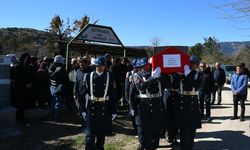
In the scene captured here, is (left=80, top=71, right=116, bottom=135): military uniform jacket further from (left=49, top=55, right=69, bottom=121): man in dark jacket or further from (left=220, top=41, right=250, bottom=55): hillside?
(left=220, top=41, right=250, bottom=55): hillside

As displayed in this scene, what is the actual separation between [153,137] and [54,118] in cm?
423

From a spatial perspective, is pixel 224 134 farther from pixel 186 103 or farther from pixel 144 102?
pixel 144 102

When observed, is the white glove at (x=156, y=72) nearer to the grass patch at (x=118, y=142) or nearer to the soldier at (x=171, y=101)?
the soldier at (x=171, y=101)

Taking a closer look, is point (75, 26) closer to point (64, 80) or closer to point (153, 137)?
point (64, 80)

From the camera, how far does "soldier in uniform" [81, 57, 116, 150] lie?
7230 millimetres

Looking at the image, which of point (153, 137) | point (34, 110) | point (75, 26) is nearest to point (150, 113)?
point (153, 137)

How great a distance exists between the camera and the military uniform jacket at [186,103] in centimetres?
768

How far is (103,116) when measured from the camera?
7270 mm

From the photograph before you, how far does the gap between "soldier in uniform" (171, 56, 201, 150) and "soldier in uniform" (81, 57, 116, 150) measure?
1372mm

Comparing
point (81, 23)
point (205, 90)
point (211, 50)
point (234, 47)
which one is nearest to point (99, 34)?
point (205, 90)

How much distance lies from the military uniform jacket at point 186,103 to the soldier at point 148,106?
0.36 meters

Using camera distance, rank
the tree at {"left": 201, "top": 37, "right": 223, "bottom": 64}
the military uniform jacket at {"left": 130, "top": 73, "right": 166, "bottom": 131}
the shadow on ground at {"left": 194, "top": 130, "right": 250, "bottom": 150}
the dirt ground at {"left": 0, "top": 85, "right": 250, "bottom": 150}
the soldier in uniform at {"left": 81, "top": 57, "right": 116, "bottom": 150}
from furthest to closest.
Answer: the tree at {"left": 201, "top": 37, "right": 223, "bottom": 64}, the dirt ground at {"left": 0, "top": 85, "right": 250, "bottom": 150}, the shadow on ground at {"left": 194, "top": 130, "right": 250, "bottom": 150}, the military uniform jacket at {"left": 130, "top": 73, "right": 166, "bottom": 131}, the soldier in uniform at {"left": 81, "top": 57, "right": 116, "bottom": 150}

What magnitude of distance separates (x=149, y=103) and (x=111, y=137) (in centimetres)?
225

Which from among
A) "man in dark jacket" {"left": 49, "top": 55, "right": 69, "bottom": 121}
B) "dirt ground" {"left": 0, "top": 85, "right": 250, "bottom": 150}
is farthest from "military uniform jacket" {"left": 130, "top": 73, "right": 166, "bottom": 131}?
"man in dark jacket" {"left": 49, "top": 55, "right": 69, "bottom": 121}
